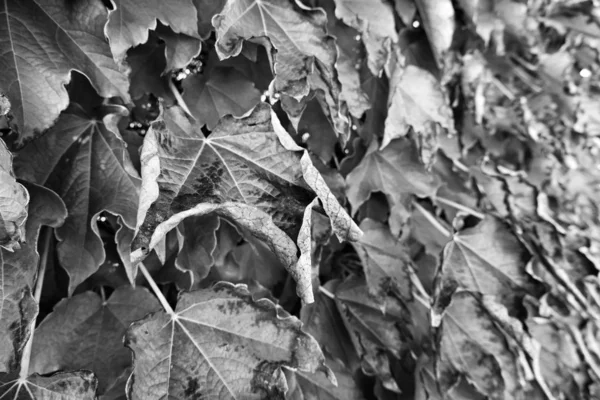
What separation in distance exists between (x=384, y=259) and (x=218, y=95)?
1.10 ft

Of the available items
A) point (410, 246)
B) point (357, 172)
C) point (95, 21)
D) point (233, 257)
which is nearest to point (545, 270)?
point (410, 246)

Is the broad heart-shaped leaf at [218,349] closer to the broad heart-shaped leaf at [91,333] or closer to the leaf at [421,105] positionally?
the broad heart-shaped leaf at [91,333]

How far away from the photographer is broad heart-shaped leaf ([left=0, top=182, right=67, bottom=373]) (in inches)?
16.4

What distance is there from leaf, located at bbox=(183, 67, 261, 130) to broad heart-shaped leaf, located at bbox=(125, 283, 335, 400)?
0.21m

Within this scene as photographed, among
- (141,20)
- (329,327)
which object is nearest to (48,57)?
(141,20)

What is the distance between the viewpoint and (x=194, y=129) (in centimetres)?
49

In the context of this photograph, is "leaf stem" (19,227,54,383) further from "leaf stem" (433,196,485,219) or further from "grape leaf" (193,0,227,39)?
"leaf stem" (433,196,485,219)

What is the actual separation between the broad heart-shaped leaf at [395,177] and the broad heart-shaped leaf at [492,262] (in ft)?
0.37

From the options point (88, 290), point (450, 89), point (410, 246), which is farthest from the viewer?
point (450, 89)

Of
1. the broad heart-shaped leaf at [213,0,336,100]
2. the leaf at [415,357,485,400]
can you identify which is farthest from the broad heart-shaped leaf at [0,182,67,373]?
the leaf at [415,357,485,400]

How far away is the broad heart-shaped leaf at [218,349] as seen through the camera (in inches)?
18.7

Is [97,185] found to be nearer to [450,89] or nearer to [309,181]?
[309,181]

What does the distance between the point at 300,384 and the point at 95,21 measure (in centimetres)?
53

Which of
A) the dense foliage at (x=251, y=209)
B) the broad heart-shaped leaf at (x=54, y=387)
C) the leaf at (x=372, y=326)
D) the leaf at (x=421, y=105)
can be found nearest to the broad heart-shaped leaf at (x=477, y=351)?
the dense foliage at (x=251, y=209)
